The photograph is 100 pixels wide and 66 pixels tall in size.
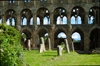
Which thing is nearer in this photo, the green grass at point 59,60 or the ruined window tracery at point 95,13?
the green grass at point 59,60

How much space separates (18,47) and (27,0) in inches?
849

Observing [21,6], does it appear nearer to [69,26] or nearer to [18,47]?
[69,26]

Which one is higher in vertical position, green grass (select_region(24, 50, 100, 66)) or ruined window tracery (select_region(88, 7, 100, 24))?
ruined window tracery (select_region(88, 7, 100, 24))

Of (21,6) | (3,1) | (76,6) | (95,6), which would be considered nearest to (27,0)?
(21,6)

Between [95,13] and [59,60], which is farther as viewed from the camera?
[95,13]

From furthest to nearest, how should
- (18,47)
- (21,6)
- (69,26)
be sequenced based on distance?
(21,6), (69,26), (18,47)

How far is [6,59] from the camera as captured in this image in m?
4.18

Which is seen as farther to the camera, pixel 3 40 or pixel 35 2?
pixel 35 2

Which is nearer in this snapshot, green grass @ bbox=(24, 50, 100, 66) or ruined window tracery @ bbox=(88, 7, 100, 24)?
green grass @ bbox=(24, 50, 100, 66)

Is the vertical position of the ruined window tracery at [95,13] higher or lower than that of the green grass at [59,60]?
higher

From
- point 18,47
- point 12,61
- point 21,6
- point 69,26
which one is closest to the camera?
point 12,61

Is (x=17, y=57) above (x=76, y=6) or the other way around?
the other way around

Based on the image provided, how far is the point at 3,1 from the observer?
2480 cm

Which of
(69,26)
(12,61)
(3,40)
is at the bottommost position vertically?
(12,61)
